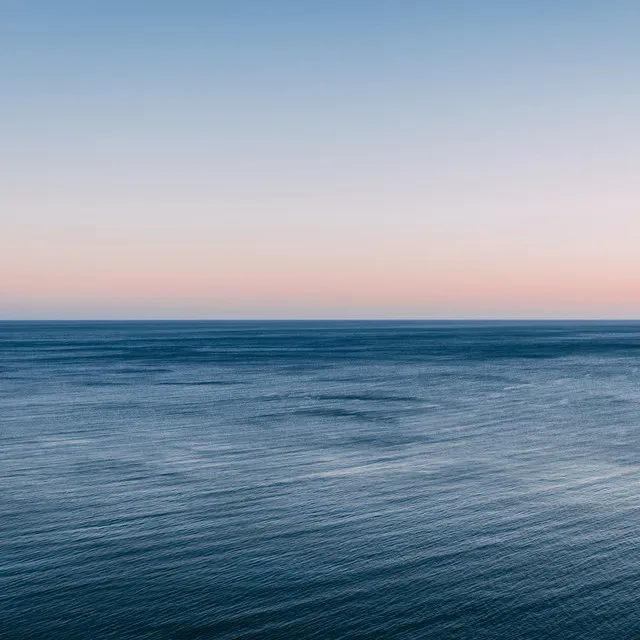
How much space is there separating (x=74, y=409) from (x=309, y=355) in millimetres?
78038

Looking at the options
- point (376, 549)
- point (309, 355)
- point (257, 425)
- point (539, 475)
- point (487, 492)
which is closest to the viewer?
point (376, 549)

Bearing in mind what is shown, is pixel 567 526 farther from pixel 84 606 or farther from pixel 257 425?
pixel 257 425

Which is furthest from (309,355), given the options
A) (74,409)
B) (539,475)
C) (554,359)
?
(539,475)

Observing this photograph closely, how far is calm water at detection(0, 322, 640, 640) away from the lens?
1884 cm

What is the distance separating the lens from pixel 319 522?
26.1m

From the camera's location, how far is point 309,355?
131375mm

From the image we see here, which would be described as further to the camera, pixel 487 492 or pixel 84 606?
pixel 487 492

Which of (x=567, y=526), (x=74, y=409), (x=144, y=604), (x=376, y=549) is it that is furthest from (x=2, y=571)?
(x=74, y=409)

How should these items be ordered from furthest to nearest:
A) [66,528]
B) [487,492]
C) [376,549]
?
[487,492], [66,528], [376,549]

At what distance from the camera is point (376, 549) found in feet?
76.5

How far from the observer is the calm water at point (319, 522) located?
18.8 m

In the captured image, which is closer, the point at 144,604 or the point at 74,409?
the point at 144,604

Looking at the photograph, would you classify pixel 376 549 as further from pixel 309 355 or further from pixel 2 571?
pixel 309 355

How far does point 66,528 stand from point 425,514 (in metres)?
12.7
